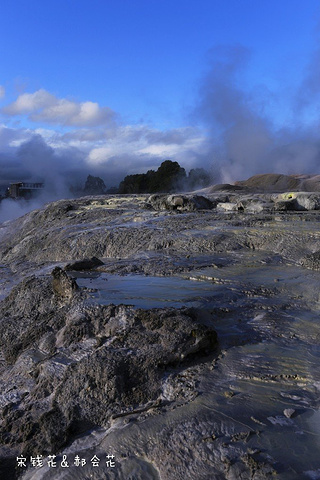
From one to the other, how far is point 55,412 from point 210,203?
8331 millimetres

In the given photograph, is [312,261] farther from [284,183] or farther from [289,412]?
[284,183]

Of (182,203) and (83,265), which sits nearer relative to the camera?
(83,265)

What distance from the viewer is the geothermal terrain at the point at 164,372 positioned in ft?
6.10

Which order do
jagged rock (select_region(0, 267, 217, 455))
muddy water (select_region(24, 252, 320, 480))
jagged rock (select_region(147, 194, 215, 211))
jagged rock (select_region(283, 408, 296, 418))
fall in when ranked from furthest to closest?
jagged rock (select_region(147, 194, 215, 211)) → jagged rock (select_region(0, 267, 217, 455)) → jagged rock (select_region(283, 408, 296, 418)) → muddy water (select_region(24, 252, 320, 480))

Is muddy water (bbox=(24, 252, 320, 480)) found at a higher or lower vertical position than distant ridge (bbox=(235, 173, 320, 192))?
lower

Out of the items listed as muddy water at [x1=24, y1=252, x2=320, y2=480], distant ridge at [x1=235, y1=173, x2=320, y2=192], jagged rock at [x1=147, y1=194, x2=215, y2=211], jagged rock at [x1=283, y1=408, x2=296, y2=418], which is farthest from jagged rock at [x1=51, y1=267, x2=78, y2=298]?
distant ridge at [x1=235, y1=173, x2=320, y2=192]

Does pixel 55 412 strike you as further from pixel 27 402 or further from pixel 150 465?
pixel 150 465

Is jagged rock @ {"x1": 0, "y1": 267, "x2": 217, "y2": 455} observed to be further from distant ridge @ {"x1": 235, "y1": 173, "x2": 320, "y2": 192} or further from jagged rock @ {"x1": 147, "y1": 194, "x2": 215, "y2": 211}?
distant ridge @ {"x1": 235, "y1": 173, "x2": 320, "y2": 192}

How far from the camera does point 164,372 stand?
2447 millimetres

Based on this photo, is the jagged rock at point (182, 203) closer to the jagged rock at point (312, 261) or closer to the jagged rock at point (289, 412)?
the jagged rock at point (312, 261)

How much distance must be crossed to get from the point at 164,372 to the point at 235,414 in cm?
54

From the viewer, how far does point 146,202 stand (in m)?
10.6

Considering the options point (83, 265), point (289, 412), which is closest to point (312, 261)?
point (83, 265)

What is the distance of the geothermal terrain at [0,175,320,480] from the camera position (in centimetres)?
186
